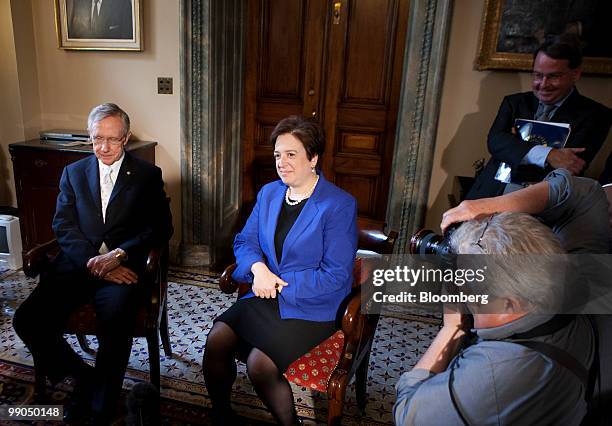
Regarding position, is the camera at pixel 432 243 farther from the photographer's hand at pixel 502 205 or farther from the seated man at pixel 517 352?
the seated man at pixel 517 352

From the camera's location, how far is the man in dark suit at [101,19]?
2971 mm

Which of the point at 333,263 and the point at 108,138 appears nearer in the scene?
the point at 333,263

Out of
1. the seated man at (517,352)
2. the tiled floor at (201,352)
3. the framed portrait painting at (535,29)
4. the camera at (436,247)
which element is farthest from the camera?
the framed portrait painting at (535,29)

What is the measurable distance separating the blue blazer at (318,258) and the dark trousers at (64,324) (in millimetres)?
528

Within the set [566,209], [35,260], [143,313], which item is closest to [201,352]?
[143,313]

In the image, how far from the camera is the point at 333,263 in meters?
1.60

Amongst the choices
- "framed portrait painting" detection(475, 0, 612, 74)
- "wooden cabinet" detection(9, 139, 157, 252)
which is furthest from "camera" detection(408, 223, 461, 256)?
"wooden cabinet" detection(9, 139, 157, 252)

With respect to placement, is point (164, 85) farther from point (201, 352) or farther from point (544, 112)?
point (544, 112)

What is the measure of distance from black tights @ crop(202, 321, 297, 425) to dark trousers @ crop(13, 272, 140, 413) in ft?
1.29

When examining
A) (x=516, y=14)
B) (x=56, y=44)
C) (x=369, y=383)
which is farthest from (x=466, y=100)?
(x=56, y=44)

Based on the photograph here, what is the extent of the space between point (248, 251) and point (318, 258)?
0.32 m

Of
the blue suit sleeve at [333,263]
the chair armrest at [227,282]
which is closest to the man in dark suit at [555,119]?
the blue suit sleeve at [333,263]

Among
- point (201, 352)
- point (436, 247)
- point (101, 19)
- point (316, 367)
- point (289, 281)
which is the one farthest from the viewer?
point (101, 19)

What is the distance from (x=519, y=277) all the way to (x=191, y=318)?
2143 millimetres
